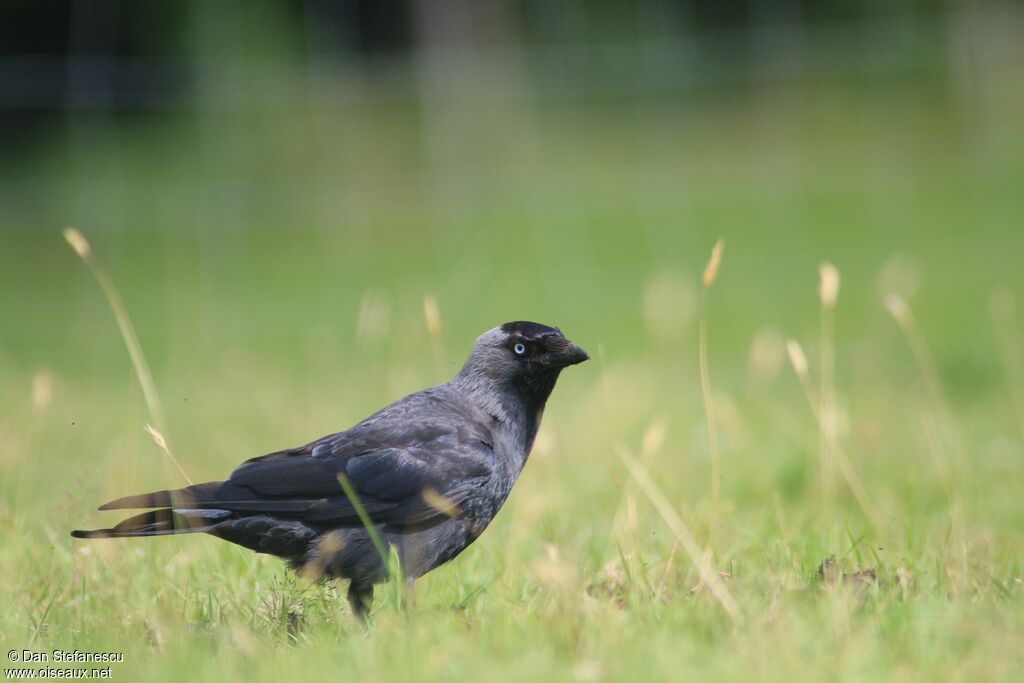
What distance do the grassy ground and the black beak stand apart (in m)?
0.29

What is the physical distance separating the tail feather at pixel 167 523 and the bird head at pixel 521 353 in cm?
90

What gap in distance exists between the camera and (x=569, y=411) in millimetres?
6523

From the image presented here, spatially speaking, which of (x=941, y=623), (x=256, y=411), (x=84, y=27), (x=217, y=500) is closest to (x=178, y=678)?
(x=217, y=500)

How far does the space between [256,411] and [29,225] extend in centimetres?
1056

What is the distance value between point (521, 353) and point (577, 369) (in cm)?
519

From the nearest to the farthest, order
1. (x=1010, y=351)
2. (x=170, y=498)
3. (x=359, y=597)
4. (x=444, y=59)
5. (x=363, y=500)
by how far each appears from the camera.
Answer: (x=170, y=498) → (x=363, y=500) → (x=359, y=597) → (x=1010, y=351) → (x=444, y=59)

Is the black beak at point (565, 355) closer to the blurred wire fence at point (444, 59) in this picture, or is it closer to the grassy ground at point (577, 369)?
the grassy ground at point (577, 369)

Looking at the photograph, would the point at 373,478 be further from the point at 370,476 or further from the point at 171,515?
the point at 171,515

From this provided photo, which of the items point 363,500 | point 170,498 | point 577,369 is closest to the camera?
point 170,498

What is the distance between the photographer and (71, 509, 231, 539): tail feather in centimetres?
285

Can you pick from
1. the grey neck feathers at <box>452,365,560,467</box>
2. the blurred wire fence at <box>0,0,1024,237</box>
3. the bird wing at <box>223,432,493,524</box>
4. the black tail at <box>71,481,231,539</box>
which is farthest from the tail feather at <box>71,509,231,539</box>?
the blurred wire fence at <box>0,0,1024,237</box>

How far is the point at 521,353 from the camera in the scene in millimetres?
3422

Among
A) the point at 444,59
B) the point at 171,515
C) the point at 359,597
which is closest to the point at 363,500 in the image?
the point at 359,597

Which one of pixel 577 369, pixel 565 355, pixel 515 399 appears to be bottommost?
pixel 577 369
